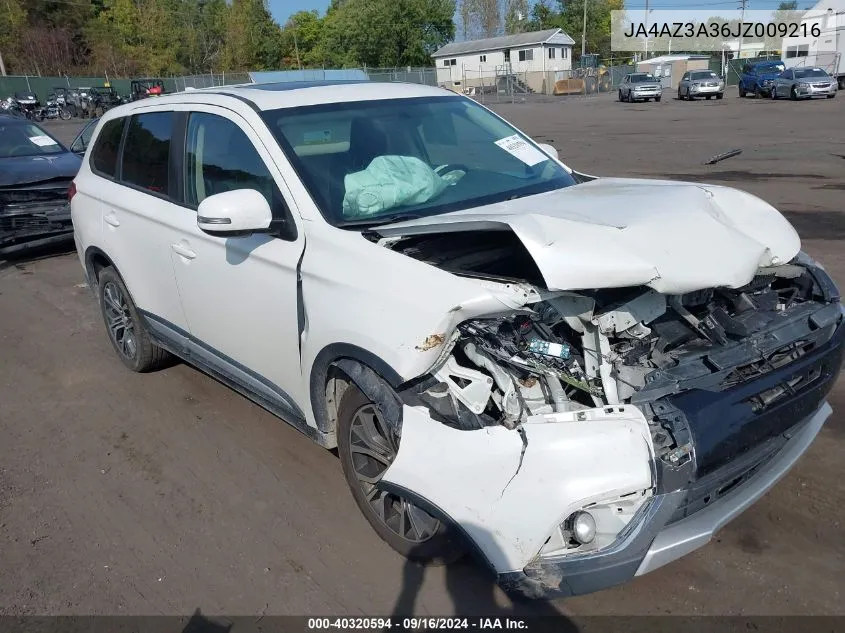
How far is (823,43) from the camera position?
4766 centimetres

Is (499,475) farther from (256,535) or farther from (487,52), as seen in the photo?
(487,52)

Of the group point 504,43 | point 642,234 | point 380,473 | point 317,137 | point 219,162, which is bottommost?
point 380,473

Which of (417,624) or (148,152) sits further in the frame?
(148,152)

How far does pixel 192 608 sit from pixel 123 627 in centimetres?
26

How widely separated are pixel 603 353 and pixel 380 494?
1.15 m

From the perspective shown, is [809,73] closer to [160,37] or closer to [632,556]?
[632,556]

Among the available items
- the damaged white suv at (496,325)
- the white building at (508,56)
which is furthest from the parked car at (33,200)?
the white building at (508,56)

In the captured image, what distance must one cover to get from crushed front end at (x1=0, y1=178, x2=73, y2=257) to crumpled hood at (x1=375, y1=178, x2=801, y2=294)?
7299 mm

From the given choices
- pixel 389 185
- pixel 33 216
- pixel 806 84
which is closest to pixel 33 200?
pixel 33 216

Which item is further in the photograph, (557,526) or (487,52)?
(487,52)

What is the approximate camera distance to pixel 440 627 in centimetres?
274

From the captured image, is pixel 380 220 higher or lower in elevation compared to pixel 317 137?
lower

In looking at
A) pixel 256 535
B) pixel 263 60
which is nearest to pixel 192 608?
pixel 256 535

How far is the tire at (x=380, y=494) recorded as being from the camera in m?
2.88
